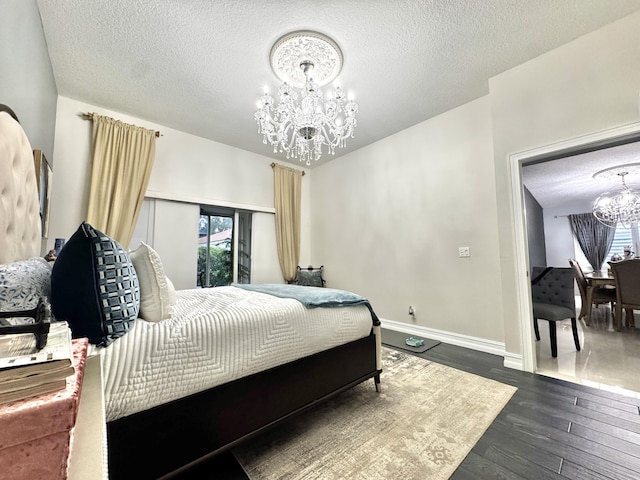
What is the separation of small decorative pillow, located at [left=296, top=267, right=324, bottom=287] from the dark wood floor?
3.05 meters

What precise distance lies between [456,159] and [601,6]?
4.96 ft

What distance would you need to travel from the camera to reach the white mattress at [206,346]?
103 centimetres

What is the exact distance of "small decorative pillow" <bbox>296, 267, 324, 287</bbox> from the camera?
15.0 feet

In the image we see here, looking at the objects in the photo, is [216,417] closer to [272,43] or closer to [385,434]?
[385,434]

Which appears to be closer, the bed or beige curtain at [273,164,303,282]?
the bed

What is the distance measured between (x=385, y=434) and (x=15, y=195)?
7.82 ft

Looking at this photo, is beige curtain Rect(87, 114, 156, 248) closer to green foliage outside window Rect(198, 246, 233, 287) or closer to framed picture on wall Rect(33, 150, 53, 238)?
framed picture on wall Rect(33, 150, 53, 238)

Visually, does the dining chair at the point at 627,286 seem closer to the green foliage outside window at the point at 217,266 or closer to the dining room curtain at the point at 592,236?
the dining room curtain at the point at 592,236

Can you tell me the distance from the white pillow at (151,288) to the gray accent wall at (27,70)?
114cm

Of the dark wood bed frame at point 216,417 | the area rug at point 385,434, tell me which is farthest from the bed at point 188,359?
the area rug at point 385,434

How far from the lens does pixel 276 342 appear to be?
1484 millimetres

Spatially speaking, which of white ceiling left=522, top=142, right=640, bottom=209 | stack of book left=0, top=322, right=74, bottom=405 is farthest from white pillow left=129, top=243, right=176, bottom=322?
white ceiling left=522, top=142, right=640, bottom=209

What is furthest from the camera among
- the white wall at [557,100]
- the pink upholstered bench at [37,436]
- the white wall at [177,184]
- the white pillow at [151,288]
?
the white wall at [177,184]

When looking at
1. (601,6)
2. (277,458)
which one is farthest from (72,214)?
(601,6)
